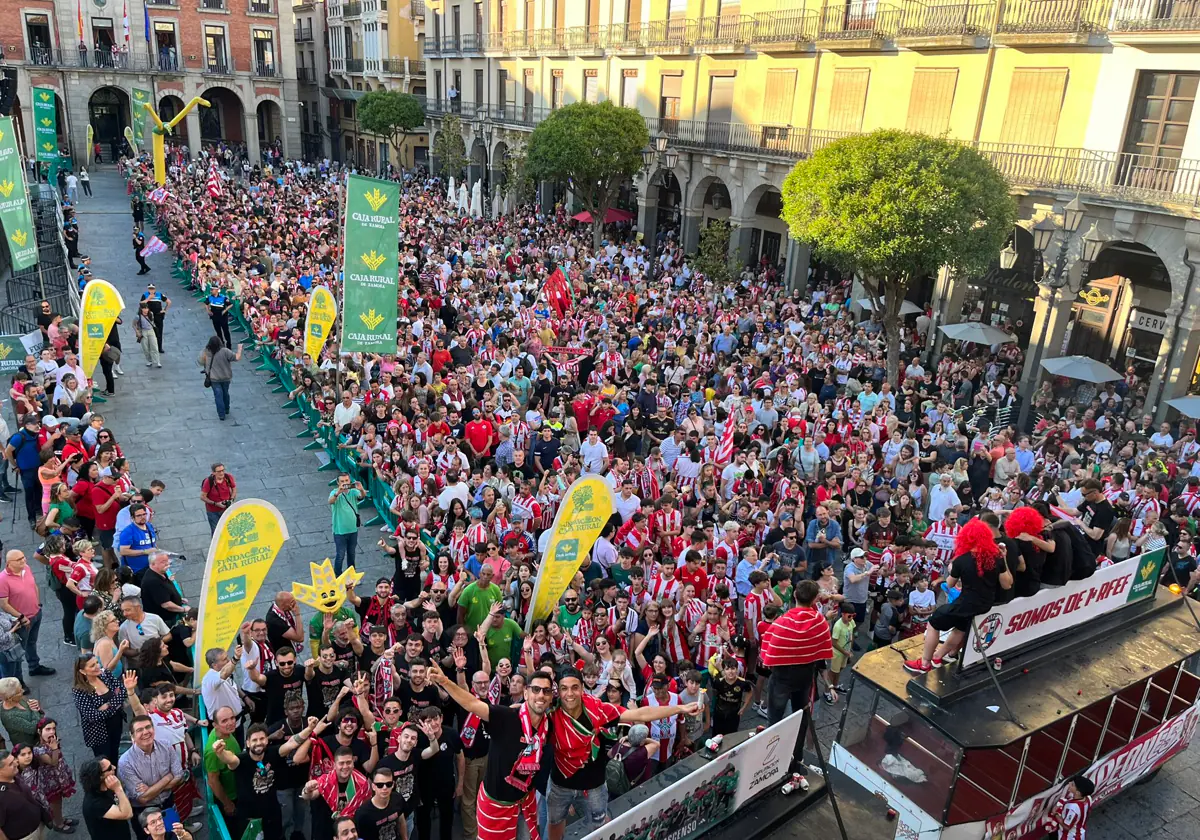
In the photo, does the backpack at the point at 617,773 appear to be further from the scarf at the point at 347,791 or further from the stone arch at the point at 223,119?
the stone arch at the point at 223,119

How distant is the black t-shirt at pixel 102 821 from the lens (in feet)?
19.6

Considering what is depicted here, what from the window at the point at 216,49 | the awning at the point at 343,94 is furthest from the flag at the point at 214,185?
the awning at the point at 343,94

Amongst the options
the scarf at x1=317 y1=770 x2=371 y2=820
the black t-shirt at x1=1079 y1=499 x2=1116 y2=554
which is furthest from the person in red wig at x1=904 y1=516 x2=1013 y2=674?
the black t-shirt at x1=1079 y1=499 x2=1116 y2=554

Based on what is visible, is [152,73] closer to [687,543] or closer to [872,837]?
[687,543]

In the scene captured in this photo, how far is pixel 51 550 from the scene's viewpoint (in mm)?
8828

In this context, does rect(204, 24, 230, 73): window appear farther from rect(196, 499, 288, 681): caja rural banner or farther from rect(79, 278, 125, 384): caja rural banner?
rect(196, 499, 288, 681): caja rural banner

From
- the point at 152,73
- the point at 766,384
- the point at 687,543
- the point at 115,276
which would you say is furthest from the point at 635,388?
the point at 152,73

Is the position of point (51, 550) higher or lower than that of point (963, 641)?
lower

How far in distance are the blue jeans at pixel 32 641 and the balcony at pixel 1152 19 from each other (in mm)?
21402

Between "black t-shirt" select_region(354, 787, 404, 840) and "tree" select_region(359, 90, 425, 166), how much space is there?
166 feet

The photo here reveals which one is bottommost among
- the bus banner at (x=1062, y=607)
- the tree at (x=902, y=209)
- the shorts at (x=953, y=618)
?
the bus banner at (x=1062, y=607)

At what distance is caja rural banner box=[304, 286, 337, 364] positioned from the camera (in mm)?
15109

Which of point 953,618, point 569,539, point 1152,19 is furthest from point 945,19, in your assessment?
point 953,618

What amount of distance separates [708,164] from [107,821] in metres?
27.8
